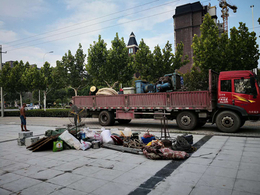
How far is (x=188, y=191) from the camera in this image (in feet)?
12.5

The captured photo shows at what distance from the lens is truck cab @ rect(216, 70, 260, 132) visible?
9.89 m

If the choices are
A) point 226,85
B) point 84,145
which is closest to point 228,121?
point 226,85

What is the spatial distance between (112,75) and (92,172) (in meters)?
21.1

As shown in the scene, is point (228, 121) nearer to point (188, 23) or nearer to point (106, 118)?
point (106, 118)

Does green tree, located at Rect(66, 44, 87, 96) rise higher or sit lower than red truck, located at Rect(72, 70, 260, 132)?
higher

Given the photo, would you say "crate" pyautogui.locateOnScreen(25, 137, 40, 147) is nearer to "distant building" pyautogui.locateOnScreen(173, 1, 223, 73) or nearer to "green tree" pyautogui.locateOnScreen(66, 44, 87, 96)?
"green tree" pyautogui.locateOnScreen(66, 44, 87, 96)

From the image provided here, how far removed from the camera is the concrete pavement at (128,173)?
156 inches

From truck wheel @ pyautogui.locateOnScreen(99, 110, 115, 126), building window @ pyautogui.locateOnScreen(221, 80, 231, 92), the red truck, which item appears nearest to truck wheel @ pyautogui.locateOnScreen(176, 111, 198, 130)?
the red truck

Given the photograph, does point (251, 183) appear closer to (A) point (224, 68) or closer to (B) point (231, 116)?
(B) point (231, 116)

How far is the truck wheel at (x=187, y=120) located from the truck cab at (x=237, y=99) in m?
1.28

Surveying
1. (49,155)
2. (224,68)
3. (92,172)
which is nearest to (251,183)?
(92,172)

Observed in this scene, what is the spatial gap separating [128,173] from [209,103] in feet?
24.5

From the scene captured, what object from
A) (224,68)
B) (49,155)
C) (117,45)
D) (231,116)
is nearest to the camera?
(49,155)

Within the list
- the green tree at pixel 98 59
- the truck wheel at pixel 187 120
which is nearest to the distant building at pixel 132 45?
the green tree at pixel 98 59
